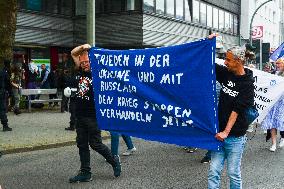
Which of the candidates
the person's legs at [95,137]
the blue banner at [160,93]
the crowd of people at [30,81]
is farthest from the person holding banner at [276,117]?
the crowd of people at [30,81]

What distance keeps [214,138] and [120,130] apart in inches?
62.8

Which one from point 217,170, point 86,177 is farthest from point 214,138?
point 86,177

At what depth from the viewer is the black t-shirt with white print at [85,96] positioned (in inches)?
274

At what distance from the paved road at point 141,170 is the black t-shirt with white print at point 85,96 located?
1.00 metres

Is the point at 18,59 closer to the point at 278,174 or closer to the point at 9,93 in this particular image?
the point at 9,93

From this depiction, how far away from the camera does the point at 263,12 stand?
168ft

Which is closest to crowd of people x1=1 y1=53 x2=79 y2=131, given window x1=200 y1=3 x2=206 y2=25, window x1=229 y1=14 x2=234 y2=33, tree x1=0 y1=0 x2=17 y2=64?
tree x1=0 y1=0 x2=17 y2=64

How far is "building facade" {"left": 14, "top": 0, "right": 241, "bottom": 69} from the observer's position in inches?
1002

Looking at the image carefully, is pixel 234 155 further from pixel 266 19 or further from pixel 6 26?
pixel 266 19

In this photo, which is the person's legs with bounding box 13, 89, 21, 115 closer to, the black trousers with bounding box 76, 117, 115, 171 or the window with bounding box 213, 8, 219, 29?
the black trousers with bounding box 76, 117, 115, 171

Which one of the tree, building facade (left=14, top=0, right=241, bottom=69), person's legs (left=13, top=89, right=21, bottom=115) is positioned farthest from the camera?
building facade (left=14, top=0, right=241, bottom=69)

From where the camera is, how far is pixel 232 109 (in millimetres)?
5082

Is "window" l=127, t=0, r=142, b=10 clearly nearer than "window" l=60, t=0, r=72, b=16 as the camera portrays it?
Yes

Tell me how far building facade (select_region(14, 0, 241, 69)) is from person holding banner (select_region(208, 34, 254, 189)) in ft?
66.9
